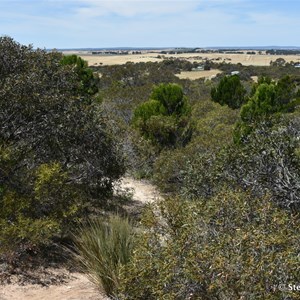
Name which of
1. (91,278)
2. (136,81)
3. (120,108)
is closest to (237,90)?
(120,108)

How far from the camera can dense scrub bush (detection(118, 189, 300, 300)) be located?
4020 mm

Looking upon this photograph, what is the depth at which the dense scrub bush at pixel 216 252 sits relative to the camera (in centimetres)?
402

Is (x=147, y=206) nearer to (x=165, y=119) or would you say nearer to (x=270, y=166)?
(x=270, y=166)

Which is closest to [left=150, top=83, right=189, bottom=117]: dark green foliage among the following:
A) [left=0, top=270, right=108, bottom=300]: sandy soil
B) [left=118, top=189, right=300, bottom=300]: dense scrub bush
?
[left=0, top=270, right=108, bottom=300]: sandy soil

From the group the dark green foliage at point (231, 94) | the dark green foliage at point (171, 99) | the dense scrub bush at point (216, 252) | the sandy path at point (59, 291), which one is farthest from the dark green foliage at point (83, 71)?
the dense scrub bush at point (216, 252)

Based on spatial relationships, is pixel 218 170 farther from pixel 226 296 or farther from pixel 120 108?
pixel 120 108

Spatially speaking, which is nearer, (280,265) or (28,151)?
(280,265)

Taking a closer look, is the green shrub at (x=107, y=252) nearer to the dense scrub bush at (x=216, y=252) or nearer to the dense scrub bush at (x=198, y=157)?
the dense scrub bush at (x=216, y=252)

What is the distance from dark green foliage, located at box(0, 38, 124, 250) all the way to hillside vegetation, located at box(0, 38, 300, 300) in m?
0.02

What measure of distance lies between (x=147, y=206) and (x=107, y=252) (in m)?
1.35

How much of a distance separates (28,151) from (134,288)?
4.53 meters

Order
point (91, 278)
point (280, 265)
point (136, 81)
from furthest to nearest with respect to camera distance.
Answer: point (136, 81) < point (91, 278) < point (280, 265)

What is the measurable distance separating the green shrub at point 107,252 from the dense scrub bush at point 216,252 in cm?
130

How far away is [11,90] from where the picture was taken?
859 centimetres
